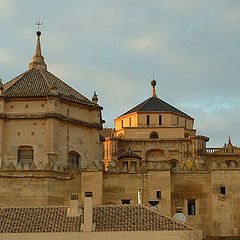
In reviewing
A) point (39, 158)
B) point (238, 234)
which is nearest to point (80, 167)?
point (39, 158)

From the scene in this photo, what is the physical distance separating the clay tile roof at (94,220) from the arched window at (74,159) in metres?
11.9

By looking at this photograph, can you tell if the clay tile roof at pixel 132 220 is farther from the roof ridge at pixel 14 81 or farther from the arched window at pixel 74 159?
the roof ridge at pixel 14 81

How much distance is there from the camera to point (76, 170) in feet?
149

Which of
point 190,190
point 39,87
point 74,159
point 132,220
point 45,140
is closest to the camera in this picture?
point 132,220

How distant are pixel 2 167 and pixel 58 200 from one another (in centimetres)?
455

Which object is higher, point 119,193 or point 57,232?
point 119,193

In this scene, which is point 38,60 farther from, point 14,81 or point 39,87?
point 39,87

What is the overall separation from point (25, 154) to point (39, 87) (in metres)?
5.65

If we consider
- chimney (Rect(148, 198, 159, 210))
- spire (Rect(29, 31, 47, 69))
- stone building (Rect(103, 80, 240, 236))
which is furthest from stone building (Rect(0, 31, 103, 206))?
chimney (Rect(148, 198, 159, 210))

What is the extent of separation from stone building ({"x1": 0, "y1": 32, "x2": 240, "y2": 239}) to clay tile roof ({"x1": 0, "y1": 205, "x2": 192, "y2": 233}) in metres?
4.07

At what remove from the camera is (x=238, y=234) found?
42.6 metres

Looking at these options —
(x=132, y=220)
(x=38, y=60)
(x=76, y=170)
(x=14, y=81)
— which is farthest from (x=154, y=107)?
(x=132, y=220)

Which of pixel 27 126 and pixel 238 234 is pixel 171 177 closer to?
pixel 238 234

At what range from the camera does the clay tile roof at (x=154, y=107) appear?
71156 millimetres
